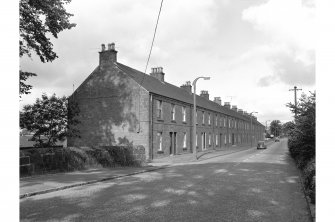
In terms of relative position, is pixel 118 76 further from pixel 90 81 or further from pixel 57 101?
pixel 57 101

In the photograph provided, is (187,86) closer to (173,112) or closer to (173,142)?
(173,112)

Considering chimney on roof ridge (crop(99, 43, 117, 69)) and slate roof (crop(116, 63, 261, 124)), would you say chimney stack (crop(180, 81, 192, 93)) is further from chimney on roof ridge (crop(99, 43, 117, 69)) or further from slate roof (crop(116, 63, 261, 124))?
chimney on roof ridge (crop(99, 43, 117, 69))

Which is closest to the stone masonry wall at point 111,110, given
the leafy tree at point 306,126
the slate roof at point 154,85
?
the slate roof at point 154,85

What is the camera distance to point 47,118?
75.8 feet

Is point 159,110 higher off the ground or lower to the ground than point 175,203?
higher

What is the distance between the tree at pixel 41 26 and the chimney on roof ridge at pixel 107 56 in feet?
28.1

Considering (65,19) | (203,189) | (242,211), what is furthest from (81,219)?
(65,19)

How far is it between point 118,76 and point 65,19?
9490mm

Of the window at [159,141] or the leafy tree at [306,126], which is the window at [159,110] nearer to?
the window at [159,141]

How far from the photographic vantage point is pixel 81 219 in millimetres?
6789

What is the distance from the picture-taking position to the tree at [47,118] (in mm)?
22453

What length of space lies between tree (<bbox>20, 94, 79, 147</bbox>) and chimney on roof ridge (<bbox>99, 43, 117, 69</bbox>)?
6.61m

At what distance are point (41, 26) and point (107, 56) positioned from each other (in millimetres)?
10191

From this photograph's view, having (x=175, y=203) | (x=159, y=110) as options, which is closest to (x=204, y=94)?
(x=159, y=110)
